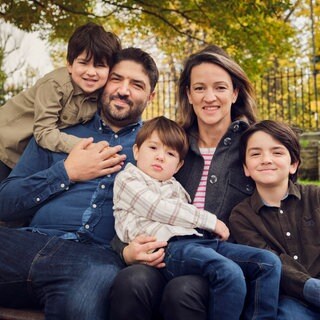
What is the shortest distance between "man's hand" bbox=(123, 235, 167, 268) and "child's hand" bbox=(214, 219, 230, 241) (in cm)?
29

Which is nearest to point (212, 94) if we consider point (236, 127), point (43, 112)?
point (236, 127)

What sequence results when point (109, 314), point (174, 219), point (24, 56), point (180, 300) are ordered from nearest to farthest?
1. point (180, 300)
2. point (109, 314)
3. point (174, 219)
4. point (24, 56)

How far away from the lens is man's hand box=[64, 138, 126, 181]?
293 cm

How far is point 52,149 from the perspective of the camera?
121 inches

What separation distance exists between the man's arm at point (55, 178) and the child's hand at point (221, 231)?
68 cm

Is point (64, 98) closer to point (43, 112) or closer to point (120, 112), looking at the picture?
point (43, 112)

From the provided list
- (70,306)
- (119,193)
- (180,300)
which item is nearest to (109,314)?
(70,306)

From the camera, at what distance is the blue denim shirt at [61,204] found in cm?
287

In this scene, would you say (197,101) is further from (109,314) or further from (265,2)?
(265,2)

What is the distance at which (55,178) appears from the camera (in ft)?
9.58

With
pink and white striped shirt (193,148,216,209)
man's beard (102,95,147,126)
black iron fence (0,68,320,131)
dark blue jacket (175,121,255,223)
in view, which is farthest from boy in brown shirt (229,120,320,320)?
black iron fence (0,68,320,131)

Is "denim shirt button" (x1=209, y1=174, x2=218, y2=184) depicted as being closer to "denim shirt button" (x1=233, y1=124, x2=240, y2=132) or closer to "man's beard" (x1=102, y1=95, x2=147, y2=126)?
"denim shirt button" (x1=233, y1=124, x2=240, y2=132)

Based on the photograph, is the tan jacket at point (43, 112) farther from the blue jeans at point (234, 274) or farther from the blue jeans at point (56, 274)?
the blue jeans at point (234, 274)

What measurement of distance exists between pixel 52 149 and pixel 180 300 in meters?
1.31
